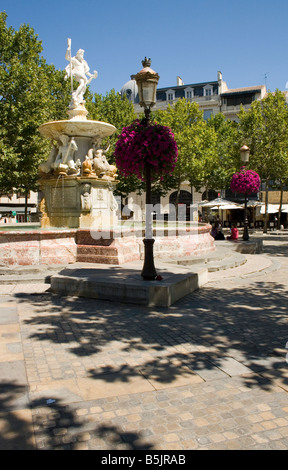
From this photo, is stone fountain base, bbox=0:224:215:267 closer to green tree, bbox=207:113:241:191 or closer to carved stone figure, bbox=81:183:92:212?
carved stone figure, bbox=81:183:92:212

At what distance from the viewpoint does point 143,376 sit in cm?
454

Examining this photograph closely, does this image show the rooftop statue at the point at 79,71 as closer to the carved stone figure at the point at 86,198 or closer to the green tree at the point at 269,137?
the carved stone figure at the point at 86,198

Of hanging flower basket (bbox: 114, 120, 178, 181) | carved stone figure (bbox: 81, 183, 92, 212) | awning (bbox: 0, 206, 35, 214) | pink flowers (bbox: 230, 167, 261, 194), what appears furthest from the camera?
awning (bbox: 0, 206, 35, 214)

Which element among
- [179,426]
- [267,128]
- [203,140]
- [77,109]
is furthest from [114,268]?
[203,140]

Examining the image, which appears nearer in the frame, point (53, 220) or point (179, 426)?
point (179, 426)

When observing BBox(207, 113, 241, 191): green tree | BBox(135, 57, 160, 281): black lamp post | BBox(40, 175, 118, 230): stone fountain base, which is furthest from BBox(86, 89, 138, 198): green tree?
BBox(135, 57, 160, 281): black lamp post

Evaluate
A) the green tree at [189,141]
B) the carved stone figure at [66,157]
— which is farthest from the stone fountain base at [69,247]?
the green tree at [189,141]

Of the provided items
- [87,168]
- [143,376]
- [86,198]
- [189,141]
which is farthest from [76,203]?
[189,141]

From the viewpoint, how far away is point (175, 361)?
495 cm

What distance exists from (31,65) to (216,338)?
2535cm

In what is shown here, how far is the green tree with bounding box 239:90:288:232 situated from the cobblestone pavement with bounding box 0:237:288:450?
25817mm

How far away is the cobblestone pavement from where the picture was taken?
3.39 m

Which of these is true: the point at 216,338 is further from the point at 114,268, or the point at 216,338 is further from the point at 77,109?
the point at 77,109

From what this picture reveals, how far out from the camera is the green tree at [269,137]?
31.3 meters
